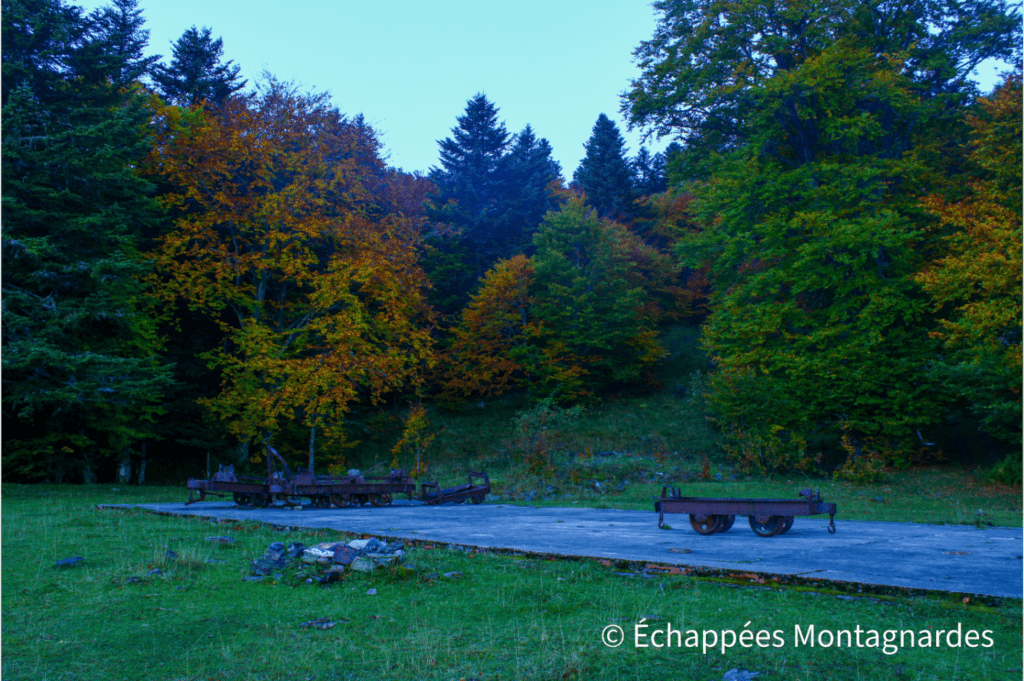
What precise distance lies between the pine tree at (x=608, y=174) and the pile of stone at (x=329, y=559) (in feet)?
152

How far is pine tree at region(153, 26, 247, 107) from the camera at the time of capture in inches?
1384

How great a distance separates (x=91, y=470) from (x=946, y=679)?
28983mm

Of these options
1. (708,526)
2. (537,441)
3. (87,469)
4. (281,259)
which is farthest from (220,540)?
(281,259)

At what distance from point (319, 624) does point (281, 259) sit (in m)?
23.7

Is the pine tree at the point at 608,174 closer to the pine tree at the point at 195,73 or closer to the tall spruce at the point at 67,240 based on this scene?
the pine tree at the point at 195,73

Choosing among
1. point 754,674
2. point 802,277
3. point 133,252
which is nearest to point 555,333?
point 802,277

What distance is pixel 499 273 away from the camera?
36281 mm

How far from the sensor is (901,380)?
2398cm

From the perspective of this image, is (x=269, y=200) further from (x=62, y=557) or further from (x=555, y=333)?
(x=62, y=557)

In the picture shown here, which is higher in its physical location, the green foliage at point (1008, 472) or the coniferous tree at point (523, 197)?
the coniferous tree at point (523, 197)

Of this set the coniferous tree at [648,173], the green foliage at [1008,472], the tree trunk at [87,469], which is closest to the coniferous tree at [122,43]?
the tree trunk at [87,469]

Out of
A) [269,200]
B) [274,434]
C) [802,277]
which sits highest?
[269,200]

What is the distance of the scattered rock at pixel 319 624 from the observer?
19.0ft

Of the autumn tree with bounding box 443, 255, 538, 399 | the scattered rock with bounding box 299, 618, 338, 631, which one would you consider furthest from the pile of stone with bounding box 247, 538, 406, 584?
the autumn tree with bounding box 443, 255, 538, 399
